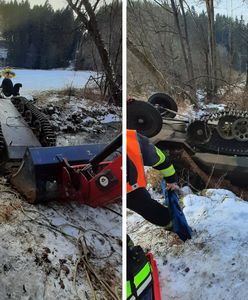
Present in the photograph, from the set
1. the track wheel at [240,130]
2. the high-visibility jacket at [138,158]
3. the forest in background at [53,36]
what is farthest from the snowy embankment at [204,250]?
the track wheel at [240,130]

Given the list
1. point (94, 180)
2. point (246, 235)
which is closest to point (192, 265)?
point (246, 235)

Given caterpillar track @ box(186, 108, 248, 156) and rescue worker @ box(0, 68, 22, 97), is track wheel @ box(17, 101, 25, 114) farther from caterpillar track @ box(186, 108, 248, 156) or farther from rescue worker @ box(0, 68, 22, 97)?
caterpillar track @ box(186, 108, 248, 156)

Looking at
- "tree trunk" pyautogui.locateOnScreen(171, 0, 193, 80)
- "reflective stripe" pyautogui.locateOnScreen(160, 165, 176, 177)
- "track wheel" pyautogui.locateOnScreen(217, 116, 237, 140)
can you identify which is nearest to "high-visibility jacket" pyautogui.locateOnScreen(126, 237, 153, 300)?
"reflective stripe" pyautogui.locateOnScreen(160, 165, 176, 177)

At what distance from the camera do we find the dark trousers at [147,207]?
154 cm

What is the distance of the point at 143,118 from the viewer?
1.64 meters

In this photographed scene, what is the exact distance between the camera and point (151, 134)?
171cm

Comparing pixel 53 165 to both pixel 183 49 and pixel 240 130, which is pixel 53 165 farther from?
pixel 240 130

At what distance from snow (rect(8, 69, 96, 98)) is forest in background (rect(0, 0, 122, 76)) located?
20mm

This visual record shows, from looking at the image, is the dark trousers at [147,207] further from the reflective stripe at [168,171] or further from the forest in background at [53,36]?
the forest in background at [53,36]

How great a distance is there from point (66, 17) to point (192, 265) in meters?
0.89

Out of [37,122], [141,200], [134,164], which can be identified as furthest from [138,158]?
[37,122]

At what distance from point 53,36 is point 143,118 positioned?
0.40 metres

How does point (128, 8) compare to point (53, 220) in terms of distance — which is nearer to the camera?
point (128, 8)

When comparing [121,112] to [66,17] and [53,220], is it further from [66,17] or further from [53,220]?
[53,220]
